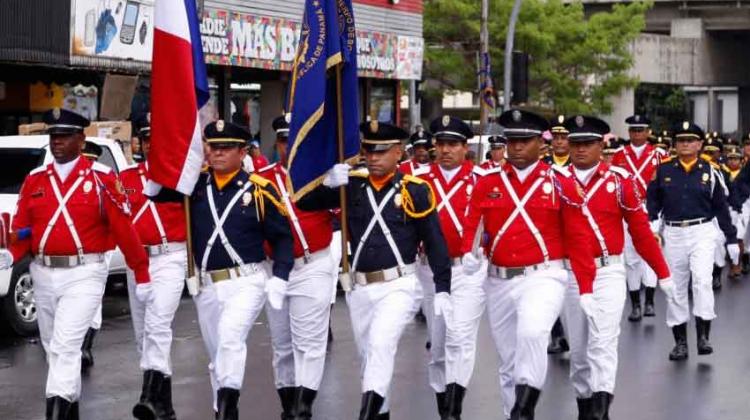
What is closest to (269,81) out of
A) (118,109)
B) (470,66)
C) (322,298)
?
(118,109)

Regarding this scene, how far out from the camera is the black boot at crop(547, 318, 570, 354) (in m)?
14.9

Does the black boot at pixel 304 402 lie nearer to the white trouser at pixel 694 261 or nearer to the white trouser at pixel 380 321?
the white trouser at pixel 380 321

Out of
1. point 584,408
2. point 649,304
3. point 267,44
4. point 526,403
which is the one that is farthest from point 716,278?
point 526,403

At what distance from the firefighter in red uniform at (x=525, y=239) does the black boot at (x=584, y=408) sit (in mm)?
753

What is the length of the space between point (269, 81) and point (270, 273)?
22.6 metres

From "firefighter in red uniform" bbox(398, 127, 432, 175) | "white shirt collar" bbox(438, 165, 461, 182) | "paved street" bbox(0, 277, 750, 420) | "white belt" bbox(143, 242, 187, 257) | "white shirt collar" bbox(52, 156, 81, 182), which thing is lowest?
"paved street" bbox(0, 277, 750, 420)

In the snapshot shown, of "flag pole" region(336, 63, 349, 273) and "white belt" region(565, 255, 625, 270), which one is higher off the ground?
"flag pole" region(336, 63, 349, 273)

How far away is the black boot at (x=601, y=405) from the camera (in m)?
10.6

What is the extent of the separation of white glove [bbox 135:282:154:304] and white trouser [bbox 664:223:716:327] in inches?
212

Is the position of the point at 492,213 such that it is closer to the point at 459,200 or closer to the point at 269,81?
the point at 459,200

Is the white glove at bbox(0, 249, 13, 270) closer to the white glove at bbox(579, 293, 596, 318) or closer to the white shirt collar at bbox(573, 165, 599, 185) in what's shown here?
the white glove at bbox(579, 293, 596, 318)

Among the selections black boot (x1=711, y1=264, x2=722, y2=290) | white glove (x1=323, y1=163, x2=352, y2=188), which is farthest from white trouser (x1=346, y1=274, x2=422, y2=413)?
black boot (x1=711, y1=264, x2=722, y2=290)

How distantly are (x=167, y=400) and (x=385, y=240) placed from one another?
7.88 feet

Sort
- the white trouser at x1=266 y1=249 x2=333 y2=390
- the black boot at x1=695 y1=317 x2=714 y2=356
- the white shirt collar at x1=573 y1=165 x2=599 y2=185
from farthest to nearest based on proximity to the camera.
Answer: the black boot at x1=695 y1=317 x2=714 y2=356, the white shirt collar at x1=573 y1=165 x2=599 y2=185, the white trouser at x1=266 y1=249 x2=333 y2=390
